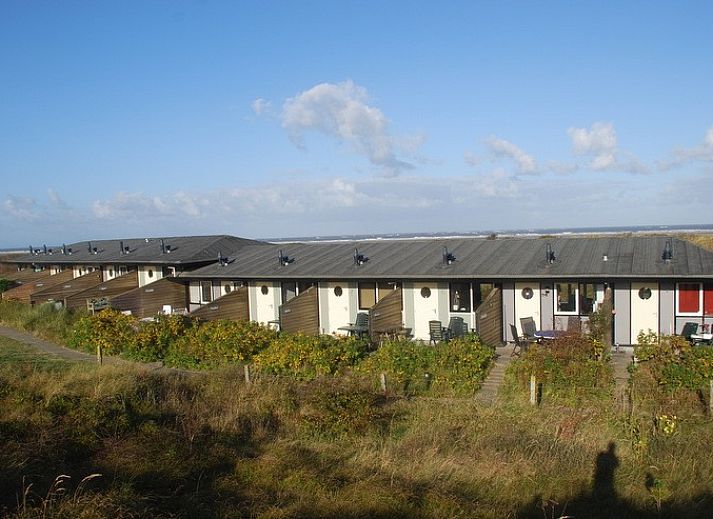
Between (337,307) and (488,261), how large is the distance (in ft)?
17.8

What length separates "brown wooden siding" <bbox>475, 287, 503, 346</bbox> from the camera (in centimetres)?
1634

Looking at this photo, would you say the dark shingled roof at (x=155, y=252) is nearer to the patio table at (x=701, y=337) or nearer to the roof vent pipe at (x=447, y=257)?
the roof vent pipe at (x=447, y=257)

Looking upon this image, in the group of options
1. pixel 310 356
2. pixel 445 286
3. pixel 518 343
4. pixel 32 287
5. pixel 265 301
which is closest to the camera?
pixel 310 356

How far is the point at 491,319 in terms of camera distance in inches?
675

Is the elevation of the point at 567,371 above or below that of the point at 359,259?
below

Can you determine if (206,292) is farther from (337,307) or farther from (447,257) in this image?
(447,257)

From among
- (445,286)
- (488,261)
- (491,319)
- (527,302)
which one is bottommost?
(491,319)

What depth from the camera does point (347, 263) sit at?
20.8 m

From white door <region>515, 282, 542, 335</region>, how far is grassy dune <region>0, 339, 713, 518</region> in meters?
6.91

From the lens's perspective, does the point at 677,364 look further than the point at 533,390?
No

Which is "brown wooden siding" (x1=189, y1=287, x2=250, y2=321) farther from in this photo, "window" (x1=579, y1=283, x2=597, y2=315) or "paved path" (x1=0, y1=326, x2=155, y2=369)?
"window" (x1=579, y1=283, x2=597, y2=315)

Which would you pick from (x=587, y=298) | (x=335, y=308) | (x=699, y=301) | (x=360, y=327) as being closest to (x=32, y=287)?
(x=335, y=308)

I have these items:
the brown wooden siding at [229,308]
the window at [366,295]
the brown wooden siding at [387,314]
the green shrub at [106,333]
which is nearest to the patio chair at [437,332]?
the brown wooden siding at [387,314]

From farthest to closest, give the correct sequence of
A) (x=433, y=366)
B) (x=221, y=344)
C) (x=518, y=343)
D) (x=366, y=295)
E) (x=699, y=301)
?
1. (x=366, y=295)
2. (x=699, y=301)
3. (x=518, y=343)
4. (x=221, y=344)
5. (x=433, y=366)
